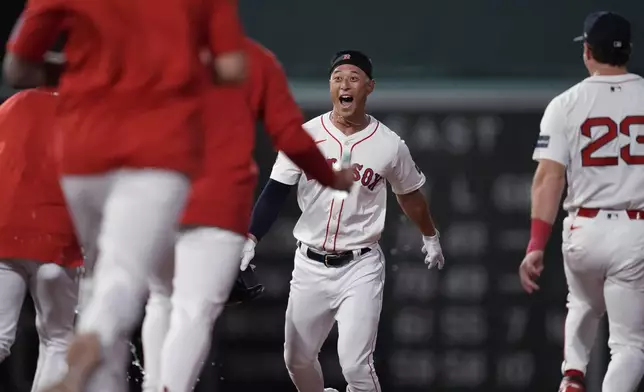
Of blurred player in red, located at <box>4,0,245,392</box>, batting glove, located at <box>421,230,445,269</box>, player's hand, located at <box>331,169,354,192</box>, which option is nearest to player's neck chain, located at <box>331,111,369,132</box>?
batting glove, located at <box>421,230,445,269</box>

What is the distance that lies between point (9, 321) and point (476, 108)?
2.87m

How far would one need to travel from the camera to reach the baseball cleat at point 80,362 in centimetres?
276

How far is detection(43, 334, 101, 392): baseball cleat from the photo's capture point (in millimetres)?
2758

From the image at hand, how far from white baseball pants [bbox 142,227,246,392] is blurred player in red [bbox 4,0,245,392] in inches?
14.7

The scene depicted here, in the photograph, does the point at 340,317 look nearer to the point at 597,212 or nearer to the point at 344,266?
the point at 344,266

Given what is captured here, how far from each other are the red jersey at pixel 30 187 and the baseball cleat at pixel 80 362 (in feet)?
5.92

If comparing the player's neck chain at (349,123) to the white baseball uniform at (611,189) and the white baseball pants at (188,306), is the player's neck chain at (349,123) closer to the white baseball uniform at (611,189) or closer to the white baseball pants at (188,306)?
the white baseball uniform at (611,189)

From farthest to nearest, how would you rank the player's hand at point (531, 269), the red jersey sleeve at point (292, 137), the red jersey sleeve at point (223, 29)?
the player's hand at point (531, 269) → the red jersey sleeve at point (292, 137) → the red jersey sleeve at point (223, 29)

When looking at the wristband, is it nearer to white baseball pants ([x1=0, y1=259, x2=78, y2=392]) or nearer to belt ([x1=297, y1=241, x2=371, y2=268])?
belt ([x1=297, y1=241, x2=371, y2=268])

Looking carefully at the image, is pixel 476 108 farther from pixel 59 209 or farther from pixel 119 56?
pixel 119 56

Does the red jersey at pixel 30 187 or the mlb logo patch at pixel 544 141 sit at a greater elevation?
the mlb logo patch at pixel 544 141

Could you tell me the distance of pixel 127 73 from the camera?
9.80 feet

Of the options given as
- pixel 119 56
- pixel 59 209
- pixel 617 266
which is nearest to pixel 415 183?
pixel 617 266

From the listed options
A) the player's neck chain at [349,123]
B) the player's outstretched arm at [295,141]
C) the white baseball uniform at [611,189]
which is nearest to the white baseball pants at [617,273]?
the white baseball uniform at [611,189]
